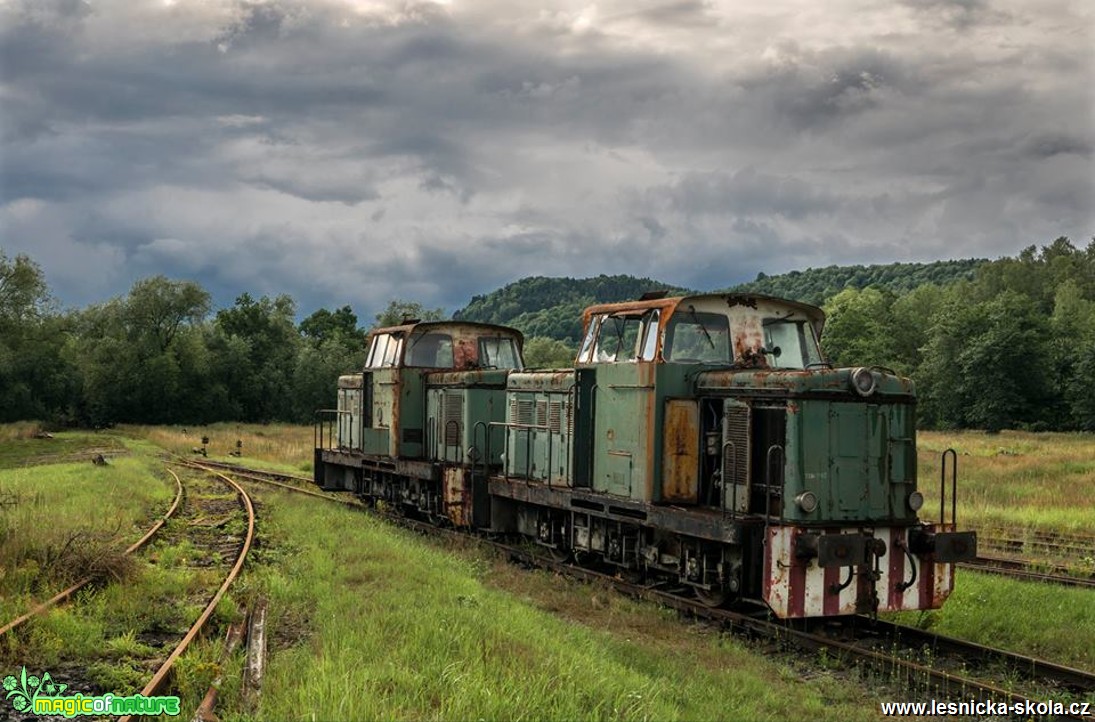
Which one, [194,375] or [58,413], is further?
[194,375]

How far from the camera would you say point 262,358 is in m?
76.3

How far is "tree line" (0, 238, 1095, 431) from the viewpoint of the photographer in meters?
59.7

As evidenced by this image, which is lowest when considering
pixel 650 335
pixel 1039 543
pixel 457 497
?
pixel 1039 543

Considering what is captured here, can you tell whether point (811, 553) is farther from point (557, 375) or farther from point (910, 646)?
point (557, 375)

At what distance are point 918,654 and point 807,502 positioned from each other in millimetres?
1734

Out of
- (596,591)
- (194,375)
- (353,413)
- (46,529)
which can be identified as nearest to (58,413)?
(194,375)

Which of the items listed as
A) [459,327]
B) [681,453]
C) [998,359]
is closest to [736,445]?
[681,453]

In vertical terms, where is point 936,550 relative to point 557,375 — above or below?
below

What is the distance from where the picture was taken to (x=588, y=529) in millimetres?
12750

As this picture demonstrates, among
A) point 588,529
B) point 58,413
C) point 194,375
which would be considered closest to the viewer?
point 588,529

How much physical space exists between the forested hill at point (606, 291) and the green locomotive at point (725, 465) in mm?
47362

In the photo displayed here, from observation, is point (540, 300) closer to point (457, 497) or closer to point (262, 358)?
point (262, 358)

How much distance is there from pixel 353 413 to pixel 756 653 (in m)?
13.5

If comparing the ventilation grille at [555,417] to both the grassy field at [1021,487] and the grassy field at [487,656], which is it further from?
the grassy field at [1021,487]
